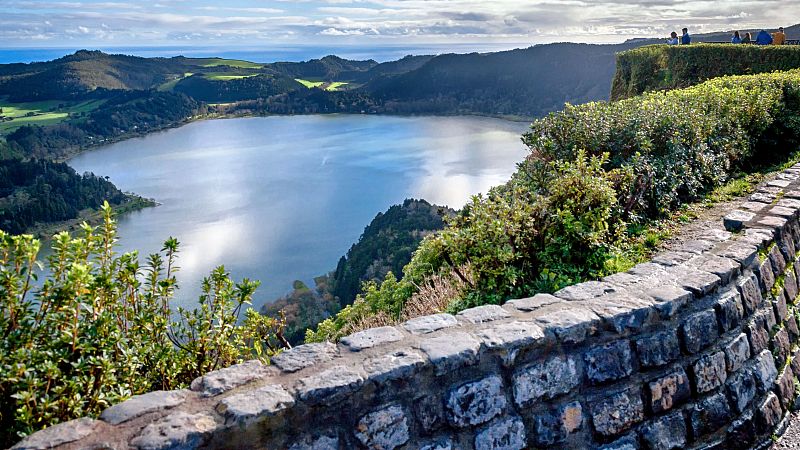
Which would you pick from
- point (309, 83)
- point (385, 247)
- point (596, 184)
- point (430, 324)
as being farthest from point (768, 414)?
point (309, 83)

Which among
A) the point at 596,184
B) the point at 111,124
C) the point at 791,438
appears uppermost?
the point at 111,124

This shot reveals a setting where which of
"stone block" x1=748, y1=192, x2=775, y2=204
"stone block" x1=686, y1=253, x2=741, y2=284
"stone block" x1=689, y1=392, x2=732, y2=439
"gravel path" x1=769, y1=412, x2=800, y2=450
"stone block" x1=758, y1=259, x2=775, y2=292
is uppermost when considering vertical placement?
"stone block" x1=748, y1=192, x2=775, y2=204

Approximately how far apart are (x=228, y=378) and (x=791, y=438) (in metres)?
2.95

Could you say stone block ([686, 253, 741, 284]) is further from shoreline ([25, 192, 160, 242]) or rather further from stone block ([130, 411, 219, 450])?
shoreline ([25, 192, 160, 242])

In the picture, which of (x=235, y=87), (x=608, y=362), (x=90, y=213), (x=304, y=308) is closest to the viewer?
(x=608, y=362)

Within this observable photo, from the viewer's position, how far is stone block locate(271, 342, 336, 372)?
2.43 meters

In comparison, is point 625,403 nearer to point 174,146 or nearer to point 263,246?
point 263,246

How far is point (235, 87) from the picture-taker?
10956 cm

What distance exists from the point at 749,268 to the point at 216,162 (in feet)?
228

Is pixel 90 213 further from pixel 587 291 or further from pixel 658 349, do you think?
pixel 658 349

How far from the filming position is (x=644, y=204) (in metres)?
4.94

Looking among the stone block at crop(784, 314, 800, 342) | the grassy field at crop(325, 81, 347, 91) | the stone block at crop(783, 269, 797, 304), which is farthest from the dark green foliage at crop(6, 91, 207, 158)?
the stone block at crop(784, 314, 800, 342)

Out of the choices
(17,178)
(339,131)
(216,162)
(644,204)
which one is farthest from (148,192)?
(644,204)

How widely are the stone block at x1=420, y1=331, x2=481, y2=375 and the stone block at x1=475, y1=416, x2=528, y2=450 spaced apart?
0.30m
